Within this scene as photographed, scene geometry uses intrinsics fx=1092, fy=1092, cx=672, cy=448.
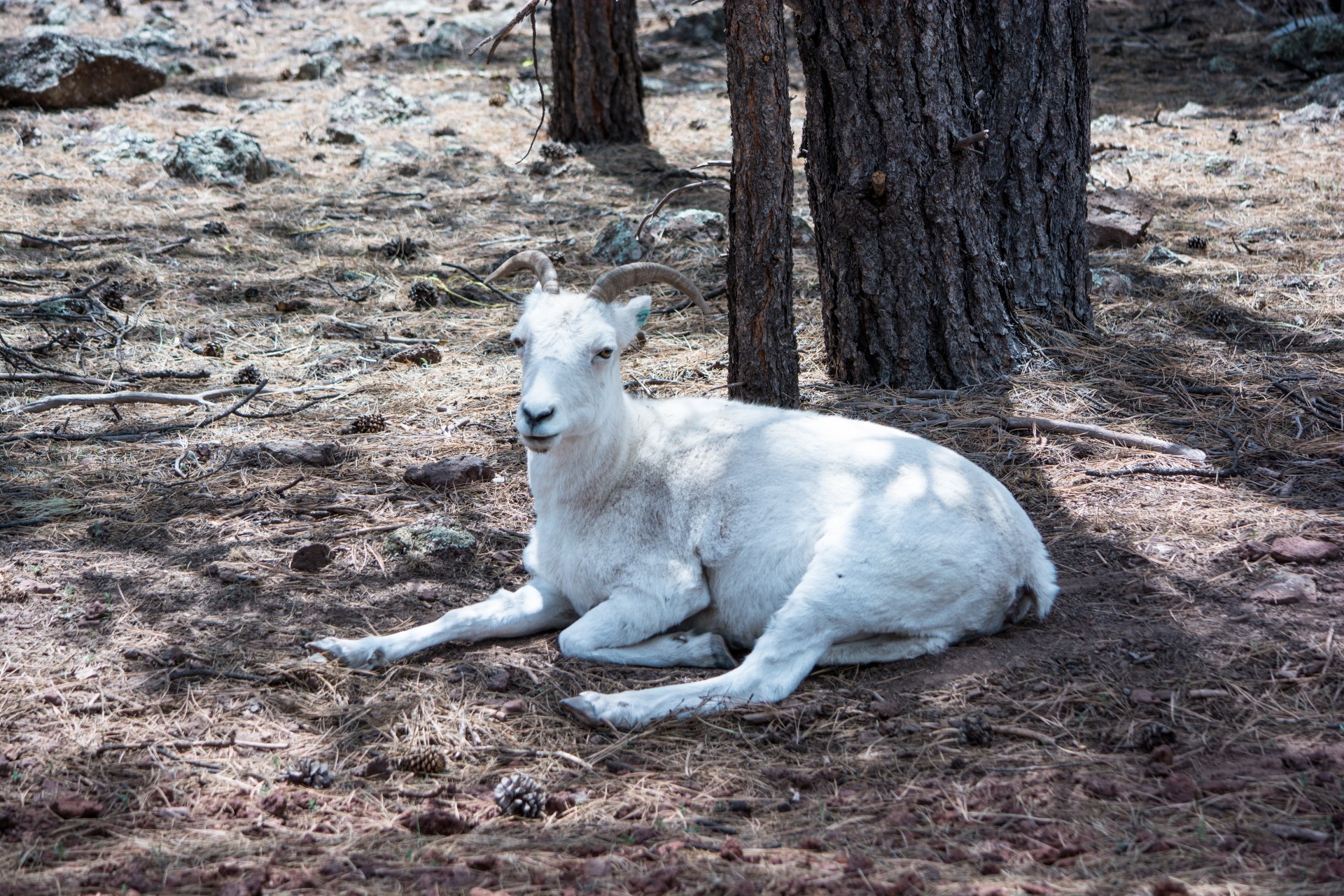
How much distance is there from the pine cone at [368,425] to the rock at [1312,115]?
12.6m

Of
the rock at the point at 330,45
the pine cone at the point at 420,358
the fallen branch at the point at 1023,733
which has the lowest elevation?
the fallen branch at the point at 1023,733

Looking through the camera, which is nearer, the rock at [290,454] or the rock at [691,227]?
the rock at [290,454]

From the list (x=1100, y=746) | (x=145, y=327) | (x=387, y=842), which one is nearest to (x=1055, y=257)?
(x=1100, y=746)

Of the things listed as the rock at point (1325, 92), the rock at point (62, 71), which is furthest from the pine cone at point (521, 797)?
the rock at point (1325, 92)

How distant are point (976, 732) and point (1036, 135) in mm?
4552

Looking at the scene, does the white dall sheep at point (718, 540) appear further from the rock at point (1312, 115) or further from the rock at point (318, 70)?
the rock at point (318, 70)

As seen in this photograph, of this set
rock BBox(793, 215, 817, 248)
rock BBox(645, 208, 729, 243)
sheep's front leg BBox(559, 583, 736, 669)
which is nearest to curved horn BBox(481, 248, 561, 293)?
sheep's front leg BBox(559, 583, 736, 669)

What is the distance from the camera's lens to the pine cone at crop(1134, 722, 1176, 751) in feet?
11.7

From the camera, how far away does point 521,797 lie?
339cm

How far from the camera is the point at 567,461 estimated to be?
4.91 meters

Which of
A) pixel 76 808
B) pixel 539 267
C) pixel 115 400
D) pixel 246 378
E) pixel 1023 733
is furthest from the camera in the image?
pixel 246 378

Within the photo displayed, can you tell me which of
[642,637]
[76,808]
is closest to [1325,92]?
[642,637]

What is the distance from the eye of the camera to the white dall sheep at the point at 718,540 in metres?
4.29

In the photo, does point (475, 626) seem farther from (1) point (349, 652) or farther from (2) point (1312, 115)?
(2) point (1312, 115)
